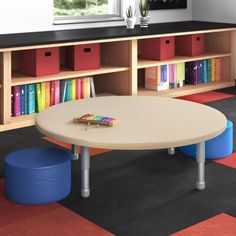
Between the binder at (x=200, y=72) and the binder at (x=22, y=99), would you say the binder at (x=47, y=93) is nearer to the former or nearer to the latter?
the binder at (x=22, y=99)

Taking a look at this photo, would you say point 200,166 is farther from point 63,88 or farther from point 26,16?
point 26,16

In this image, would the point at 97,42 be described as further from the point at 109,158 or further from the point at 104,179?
the point at 104,179

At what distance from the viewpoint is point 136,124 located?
3033 millimetres

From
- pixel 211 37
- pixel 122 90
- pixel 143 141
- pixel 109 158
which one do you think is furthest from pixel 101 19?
pixel 143 141

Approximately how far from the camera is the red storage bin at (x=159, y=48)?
546cm

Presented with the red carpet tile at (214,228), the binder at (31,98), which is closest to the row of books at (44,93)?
the binder at (31,98)

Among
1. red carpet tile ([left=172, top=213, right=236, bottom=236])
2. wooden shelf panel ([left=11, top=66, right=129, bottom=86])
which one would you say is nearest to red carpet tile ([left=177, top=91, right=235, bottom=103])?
wooden shelf panel ([left=11, top=66, right=129, bottom=86])

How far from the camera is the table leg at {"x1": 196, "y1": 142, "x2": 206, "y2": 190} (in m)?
3.04

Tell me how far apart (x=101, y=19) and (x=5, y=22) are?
46.8 inches

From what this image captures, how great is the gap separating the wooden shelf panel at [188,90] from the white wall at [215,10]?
2.54ft

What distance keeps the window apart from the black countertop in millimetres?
183

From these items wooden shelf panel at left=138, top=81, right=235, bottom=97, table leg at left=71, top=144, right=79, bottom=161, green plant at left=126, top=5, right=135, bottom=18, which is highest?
green plant at left=126, top=5, right=135, bottom=18

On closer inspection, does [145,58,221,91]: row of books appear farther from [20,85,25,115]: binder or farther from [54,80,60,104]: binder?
[20,85,25,115]: binder

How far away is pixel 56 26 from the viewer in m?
5.23
